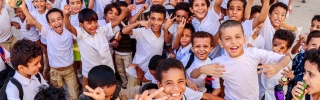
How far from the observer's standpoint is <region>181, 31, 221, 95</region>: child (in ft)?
9.76

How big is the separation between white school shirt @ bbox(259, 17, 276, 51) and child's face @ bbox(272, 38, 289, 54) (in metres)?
0.25

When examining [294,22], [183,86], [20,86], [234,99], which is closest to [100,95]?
[183,86]

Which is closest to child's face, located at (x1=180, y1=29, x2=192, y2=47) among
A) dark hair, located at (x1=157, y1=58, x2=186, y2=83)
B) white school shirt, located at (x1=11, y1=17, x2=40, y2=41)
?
dark hair, located at (x1=157, y1=58, x2=186, y2=83)

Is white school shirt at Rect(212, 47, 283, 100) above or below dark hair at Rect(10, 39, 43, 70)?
below

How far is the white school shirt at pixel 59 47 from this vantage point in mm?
3535

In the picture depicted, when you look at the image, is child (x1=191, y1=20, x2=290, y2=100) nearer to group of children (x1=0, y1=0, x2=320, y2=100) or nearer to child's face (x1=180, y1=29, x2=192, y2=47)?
group of children (x1=0, y1=0, x2=320, y2=100)

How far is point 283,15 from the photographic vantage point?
3.68m

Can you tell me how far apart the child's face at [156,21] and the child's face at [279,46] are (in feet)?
3.53

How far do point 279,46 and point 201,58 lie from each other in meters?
0.73

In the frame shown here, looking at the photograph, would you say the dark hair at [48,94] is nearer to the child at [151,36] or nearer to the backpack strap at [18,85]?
the backpack strap at [18,85]

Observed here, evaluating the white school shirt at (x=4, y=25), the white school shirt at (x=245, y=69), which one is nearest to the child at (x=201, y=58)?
the white school shirt at (x=245, y=69)

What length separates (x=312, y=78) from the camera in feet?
6.73

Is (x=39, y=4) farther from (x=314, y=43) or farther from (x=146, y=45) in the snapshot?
(x=314, y=43)

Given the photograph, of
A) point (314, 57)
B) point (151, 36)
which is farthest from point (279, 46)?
point (151, 36)
